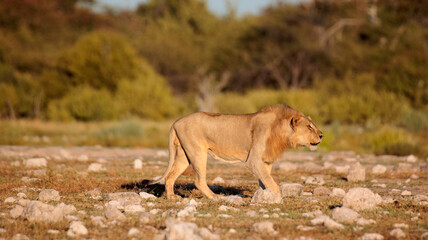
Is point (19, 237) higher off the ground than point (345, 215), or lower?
lower

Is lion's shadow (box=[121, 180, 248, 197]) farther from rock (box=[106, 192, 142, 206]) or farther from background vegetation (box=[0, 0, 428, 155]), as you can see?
background vegetation (box=[0, 0, 428, 155])

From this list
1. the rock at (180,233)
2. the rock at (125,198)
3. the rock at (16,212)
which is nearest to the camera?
the rock at (180,233)

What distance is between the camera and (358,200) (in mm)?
6922

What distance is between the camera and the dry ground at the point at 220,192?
Answer: 5.72m

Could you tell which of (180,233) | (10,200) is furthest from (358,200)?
(10,200)

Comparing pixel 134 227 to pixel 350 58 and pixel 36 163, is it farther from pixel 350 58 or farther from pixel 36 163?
pixel 350 58

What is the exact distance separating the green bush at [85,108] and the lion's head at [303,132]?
70.3 feet

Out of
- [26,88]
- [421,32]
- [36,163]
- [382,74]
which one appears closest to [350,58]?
[421,32]

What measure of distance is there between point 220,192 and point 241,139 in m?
1.24

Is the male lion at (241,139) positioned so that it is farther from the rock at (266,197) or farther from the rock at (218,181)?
the rock at (218,181)

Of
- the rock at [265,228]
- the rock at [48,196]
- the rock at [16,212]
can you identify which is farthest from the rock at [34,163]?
the rock at [265,228]

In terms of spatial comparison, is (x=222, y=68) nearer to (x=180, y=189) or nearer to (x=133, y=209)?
(x=180, y=189)

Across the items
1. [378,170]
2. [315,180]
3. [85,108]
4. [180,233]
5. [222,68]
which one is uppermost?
[222,68]

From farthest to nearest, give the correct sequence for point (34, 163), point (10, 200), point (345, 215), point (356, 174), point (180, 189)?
point (34, 163) → point (356, 174) → point (180, 189) → point (10, 200) → point (345, 215)
